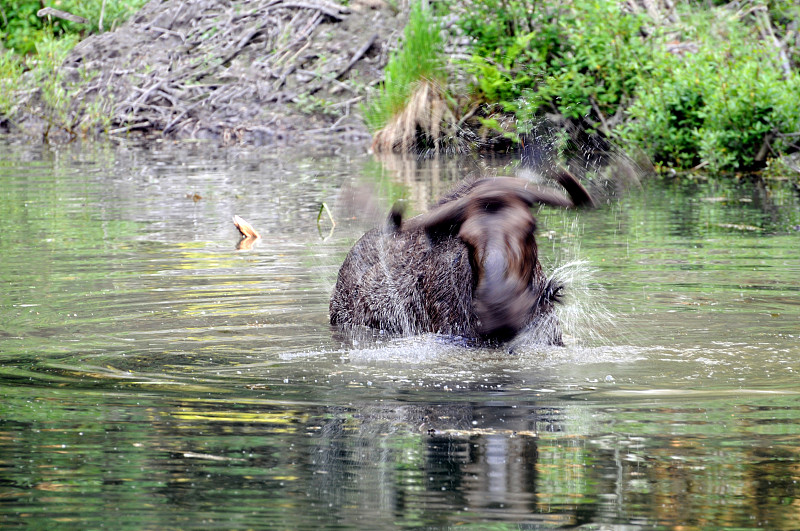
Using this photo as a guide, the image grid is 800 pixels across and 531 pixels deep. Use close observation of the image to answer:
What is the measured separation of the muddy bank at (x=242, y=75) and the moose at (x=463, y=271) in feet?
63.7

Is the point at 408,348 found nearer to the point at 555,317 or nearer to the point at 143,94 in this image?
the point at 555,317

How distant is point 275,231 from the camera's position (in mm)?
14492

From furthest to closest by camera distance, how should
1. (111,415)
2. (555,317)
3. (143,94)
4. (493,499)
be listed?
(143,94)
(555,317)
(111,415)
(493,499)

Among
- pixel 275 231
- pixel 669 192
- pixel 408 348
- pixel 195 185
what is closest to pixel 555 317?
pixel 408 348

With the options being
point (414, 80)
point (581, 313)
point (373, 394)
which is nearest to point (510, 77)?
point (414, 80)

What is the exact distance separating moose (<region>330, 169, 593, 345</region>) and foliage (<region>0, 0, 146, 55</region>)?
27392 millimetres

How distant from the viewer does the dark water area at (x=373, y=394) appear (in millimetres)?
4535

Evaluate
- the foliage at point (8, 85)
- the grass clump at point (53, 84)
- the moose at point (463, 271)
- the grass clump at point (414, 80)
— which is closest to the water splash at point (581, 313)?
the moose at point (463, 271)

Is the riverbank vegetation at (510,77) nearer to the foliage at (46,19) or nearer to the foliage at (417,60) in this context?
the foliage at (417,60)

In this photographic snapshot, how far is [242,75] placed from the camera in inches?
1176

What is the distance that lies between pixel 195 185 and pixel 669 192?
25.4ft

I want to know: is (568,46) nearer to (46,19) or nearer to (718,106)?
(718,106)

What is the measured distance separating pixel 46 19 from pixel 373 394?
1330 inches

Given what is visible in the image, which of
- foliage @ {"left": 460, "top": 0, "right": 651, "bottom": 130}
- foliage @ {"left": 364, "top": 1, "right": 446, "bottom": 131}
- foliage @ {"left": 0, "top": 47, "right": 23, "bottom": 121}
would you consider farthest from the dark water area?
foliage @ {"left": 0, "top": 47, "right": 23, "bottom": 121}
